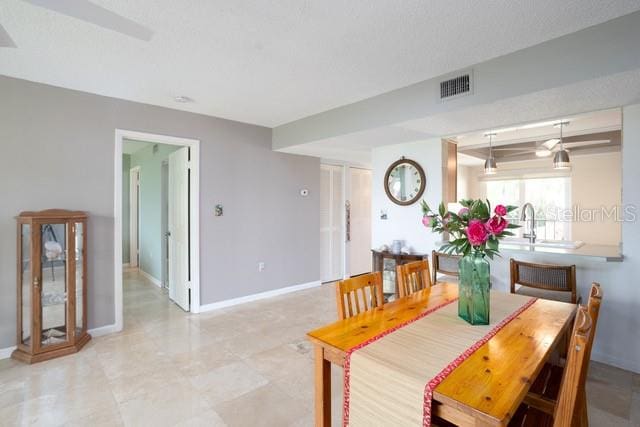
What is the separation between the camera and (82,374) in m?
2.46

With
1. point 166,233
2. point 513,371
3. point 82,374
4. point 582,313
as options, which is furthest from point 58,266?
point 582,313

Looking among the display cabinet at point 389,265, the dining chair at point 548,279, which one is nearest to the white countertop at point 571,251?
the dining chair at point 548,279

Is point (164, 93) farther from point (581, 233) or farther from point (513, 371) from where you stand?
point (581, 233)

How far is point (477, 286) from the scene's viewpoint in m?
1.60

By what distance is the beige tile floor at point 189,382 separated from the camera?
1977 millimetres

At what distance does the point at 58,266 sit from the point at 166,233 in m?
1.83

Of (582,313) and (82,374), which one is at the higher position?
(582,313)

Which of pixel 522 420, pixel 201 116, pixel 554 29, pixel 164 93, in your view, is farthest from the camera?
pixel 201 116

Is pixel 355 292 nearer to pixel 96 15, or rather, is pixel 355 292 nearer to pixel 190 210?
pixel 96 15

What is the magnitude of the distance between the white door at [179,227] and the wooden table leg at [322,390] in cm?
291

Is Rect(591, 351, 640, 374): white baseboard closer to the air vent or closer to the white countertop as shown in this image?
the white countertop

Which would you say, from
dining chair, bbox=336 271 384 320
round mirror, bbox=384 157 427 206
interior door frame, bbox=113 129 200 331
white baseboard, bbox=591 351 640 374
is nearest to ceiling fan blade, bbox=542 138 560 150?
round mirror, bbox=384 157 427 206

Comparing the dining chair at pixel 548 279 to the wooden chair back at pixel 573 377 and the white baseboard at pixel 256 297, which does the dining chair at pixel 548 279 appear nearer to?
the wooden chair back at pixel 573 377

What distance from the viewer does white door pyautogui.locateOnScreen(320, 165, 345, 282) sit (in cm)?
531
